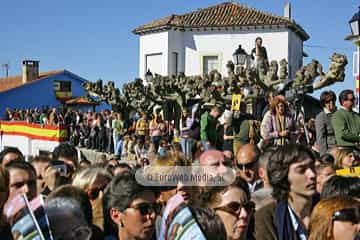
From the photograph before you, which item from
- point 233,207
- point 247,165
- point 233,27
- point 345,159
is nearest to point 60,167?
point 247,165

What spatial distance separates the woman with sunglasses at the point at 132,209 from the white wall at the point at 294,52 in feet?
124

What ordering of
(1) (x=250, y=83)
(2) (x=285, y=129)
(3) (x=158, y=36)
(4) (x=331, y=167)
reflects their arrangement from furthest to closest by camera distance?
1. (3) (x=158, y=36)
2. (1) (x=250, y=83)
3. (2) (x=285, y=129)
4. (4) (x=331, y=167)

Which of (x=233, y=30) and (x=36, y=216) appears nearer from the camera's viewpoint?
(x=36, y=216)

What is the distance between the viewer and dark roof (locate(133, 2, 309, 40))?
137 ft

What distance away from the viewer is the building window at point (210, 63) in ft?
140

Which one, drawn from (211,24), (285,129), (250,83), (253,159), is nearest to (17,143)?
(250,83)

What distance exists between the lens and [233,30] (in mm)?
42531

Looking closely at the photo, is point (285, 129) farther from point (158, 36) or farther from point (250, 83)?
point (158, 36)

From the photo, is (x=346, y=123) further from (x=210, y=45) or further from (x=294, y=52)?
(x=294, y=52)

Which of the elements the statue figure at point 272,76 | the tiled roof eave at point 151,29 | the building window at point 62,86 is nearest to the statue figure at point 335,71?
the statue figure at point 272,76

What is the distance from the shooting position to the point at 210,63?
1690 inches

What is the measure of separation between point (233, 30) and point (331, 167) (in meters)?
37.5

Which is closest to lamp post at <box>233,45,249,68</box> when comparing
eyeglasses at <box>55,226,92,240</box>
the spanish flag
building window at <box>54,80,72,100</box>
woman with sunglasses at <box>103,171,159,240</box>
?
the spanish flag

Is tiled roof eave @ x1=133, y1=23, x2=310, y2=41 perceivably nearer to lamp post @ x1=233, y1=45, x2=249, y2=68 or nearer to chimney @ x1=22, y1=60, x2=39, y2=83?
lamp post @ x1=233, y1=45, x2=249, y2=68
